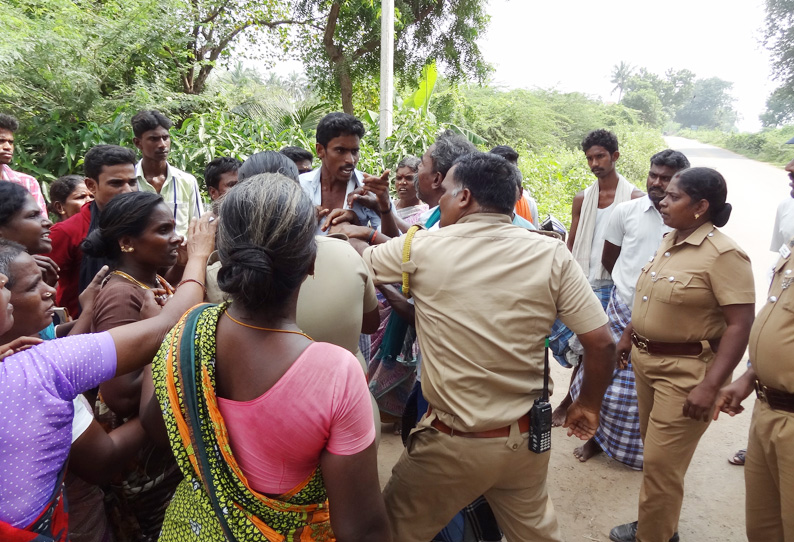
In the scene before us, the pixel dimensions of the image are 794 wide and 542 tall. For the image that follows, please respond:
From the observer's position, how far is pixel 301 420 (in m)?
1.27

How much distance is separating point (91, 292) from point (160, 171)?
7.33ft

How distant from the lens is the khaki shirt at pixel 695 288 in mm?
2531

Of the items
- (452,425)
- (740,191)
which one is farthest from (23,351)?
(740,191)

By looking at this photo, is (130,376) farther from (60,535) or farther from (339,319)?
(339,319)

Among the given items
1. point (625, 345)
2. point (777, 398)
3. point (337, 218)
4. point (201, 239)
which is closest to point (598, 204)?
point (625, 345)

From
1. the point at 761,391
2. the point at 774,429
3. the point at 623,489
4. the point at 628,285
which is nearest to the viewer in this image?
the point at 774,429

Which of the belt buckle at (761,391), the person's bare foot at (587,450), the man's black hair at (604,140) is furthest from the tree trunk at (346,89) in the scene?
the belt buckle at (761,391)

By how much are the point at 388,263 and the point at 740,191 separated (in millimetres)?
21254

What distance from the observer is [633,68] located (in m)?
82.5

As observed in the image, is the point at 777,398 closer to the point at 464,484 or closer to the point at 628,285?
the point at 464,484

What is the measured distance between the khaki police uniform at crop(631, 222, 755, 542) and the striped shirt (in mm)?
3164

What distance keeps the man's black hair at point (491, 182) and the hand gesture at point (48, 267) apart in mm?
1676

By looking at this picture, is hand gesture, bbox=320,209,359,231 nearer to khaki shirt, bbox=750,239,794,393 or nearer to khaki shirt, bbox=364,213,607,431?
khaki shirt, bbox=364,213,607,431

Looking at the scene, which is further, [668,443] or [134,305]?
[668,443]
